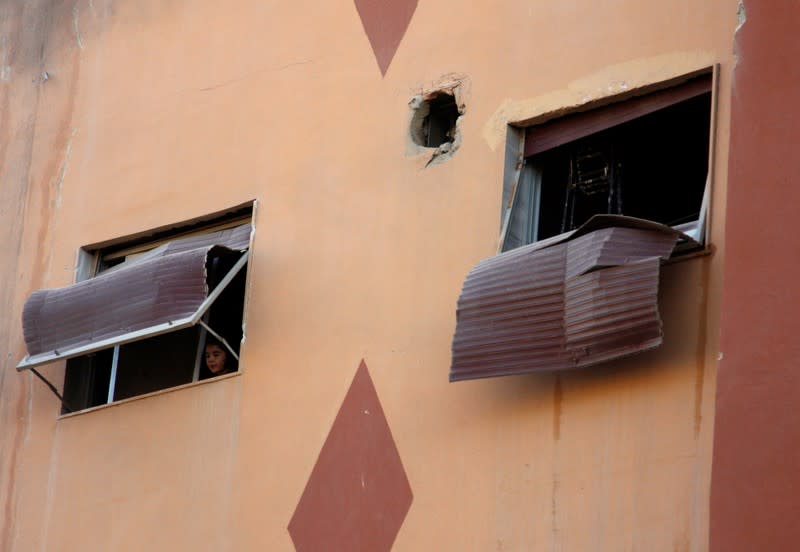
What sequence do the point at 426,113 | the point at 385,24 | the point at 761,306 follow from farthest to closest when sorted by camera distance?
the point at 385,24 → the point at 426,113 → the point at 761,306

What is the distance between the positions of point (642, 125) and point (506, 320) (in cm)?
121

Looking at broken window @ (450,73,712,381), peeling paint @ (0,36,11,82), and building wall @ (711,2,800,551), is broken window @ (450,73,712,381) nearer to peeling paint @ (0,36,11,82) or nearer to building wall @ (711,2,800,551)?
building wall @ (711,2,800,551)

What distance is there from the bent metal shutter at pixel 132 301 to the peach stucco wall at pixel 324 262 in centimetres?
22

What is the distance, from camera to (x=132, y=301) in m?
9.44

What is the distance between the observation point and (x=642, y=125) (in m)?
8.25

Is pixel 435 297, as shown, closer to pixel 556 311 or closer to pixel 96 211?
pixel 556 311

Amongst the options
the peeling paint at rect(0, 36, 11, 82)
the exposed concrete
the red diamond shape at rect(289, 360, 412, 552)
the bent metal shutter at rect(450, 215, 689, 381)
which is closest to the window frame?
the bent metal shutter at rect(450, 215, 689, 381)

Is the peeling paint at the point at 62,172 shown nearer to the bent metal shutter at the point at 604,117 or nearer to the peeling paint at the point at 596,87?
the peeling paint at the point at 596,87

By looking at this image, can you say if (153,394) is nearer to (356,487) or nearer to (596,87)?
(356,487)

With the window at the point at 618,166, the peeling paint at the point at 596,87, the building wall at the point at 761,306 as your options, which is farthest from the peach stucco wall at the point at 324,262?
the building wall at the point at 761,306

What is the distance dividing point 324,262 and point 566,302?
1.84 m

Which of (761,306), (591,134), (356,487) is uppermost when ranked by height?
(591,134)

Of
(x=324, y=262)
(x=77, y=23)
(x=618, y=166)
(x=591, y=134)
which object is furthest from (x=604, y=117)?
(x=77, y=23)

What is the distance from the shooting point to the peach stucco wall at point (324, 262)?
24.6ft
